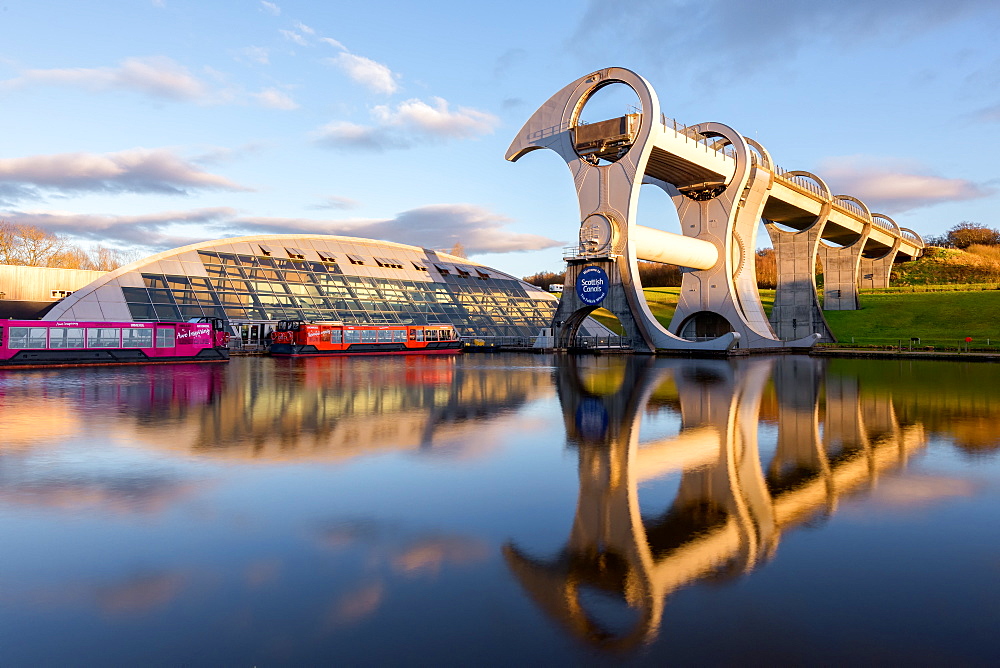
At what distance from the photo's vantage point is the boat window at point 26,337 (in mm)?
31422

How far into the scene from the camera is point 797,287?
5997 centimetres

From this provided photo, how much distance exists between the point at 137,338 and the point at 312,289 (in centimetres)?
2004

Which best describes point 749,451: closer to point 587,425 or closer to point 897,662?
point 587,425

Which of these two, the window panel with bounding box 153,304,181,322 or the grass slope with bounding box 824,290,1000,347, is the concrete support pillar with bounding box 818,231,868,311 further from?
the window panel with bounding box 153,304,181,322

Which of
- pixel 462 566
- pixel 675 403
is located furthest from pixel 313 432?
pixel 675 403

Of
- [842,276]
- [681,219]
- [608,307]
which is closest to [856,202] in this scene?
[842,276]

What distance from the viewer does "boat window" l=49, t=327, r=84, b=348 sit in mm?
32625

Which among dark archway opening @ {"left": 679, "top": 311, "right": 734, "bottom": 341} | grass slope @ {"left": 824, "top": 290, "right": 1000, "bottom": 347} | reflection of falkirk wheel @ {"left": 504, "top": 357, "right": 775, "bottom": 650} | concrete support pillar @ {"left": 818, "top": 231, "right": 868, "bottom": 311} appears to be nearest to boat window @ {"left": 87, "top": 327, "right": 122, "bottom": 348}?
reflection of falkirk wheel @ {"left": 504, "top": 357, "right": 775, "bottom": 650}

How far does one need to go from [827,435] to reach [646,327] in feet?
96.8

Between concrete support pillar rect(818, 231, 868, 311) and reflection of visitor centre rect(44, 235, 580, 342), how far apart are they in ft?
107

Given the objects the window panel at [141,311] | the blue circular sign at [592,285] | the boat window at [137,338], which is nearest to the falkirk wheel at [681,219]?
the blue circular sign at [592,285]

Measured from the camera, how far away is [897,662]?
13.1 ft

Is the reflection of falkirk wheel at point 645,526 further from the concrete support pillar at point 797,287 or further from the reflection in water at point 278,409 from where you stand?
the concrete support pillar at point 797,287

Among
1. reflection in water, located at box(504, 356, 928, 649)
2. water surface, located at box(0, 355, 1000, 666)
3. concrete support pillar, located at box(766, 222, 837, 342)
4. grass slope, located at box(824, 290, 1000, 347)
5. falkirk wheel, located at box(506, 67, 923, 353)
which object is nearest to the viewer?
water surface, located at box(0, 355, 1000, 666)
